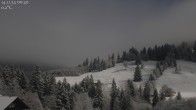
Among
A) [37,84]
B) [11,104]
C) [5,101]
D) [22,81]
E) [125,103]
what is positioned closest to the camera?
[5,101]

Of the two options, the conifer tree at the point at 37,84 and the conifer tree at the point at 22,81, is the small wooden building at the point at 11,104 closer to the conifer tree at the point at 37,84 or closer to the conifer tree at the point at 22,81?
the conifer tree at the point at 37,84

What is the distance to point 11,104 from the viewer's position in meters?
35.8

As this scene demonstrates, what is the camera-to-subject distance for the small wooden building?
34.0 metres

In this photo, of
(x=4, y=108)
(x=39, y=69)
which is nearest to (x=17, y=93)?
(x=39, y=69)

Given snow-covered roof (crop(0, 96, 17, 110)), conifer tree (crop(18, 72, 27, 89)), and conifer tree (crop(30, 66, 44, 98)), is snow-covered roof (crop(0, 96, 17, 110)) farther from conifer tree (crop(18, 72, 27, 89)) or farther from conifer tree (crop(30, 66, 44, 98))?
conifer tree (crop(18, 72, 27, 89))

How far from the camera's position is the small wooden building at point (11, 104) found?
34050 millimetres

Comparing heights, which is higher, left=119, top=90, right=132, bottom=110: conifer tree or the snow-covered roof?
the snow-covered roof

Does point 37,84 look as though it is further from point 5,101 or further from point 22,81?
point 5,101

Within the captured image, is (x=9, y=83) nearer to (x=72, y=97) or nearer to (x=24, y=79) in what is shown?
(x=24, y=79)

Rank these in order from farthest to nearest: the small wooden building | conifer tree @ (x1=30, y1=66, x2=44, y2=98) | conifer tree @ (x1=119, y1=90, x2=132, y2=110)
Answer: conifer tree @ (x1=119, y1=90, x2=132, y2=110), conifer tree @ (x1=30, y1=66, x2=44, y2=98), the small wooden building

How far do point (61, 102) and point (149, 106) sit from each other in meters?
69.0

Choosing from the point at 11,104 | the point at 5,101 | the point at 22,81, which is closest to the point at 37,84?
the point at 22,81

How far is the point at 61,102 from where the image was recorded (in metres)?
134

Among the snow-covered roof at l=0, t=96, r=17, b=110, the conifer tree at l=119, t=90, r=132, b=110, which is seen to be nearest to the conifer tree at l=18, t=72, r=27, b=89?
the conifer tree at l=119, t=90, r=132, b=110
